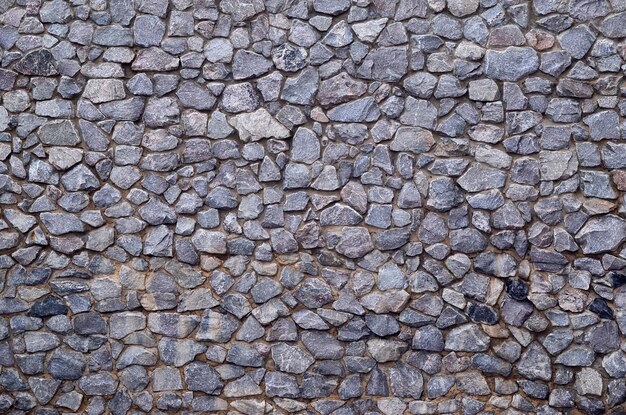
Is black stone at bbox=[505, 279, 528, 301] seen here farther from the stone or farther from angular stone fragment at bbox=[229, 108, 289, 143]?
the stone

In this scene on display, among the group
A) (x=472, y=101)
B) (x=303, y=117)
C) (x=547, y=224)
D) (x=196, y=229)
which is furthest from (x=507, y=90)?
(x=196, y=229)

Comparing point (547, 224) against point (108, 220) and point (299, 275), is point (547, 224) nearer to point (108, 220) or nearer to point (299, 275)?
point (299, 275)

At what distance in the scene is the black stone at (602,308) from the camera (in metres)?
4.72

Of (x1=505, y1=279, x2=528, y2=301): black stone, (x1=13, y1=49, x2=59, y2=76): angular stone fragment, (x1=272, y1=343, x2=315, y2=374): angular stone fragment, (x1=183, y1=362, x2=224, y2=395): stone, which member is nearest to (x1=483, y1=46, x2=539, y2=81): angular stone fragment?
(x1=505, y1=279, x2=528, y2=301): black stone

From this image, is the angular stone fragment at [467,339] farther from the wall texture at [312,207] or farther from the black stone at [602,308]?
the black stone at [602,308]

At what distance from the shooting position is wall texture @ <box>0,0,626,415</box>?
474 centimetres

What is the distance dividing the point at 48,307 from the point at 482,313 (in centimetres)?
265

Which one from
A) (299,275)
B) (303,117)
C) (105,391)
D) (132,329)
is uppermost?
(303,117)

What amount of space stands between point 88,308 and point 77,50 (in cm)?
159

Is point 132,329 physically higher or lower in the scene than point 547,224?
lower

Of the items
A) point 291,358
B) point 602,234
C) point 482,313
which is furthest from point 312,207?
point 602,234

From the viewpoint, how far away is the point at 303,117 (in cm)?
492

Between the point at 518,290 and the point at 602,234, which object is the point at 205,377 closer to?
the point at 518,290

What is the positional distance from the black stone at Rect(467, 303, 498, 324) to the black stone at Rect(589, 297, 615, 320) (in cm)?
56
